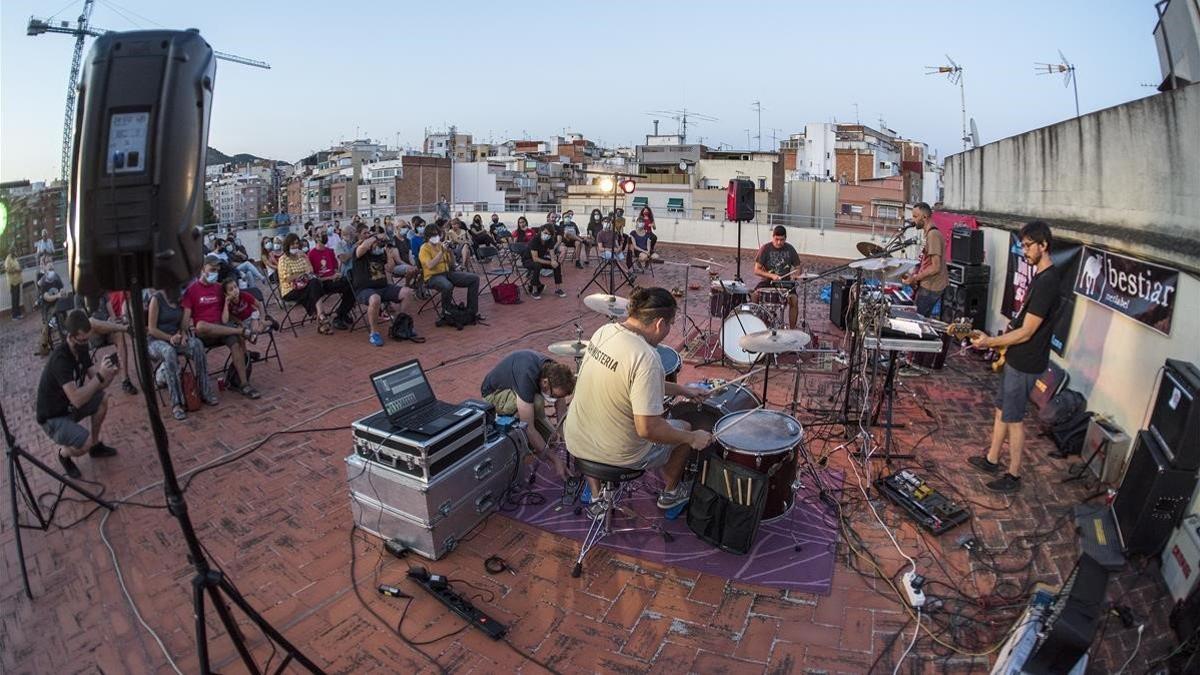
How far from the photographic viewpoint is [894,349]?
5266mm

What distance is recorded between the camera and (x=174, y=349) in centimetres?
641

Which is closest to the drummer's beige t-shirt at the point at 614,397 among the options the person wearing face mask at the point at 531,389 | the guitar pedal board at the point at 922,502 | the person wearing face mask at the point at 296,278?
the person wearing face mask at the point at 531,389

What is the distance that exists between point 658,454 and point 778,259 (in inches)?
220

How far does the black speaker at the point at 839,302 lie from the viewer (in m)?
9.12

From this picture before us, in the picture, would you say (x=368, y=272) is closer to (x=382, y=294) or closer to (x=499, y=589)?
(x=382, y=294)

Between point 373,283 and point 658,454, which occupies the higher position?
point 373,283

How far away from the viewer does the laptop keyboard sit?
418 cm

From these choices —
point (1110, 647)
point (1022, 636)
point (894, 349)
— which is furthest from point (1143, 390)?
point (1022, 636)

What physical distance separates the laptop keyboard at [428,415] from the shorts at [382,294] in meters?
5.10

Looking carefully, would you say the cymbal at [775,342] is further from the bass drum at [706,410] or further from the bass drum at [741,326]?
the bass drum at [741,326]

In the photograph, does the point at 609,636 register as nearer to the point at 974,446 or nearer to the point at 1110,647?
the point at 1110,647

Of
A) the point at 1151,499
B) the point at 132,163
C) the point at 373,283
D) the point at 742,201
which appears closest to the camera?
the point at 132,163

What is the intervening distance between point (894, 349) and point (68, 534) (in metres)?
6.12

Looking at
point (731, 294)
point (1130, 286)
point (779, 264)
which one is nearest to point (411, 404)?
point (731, 294)
